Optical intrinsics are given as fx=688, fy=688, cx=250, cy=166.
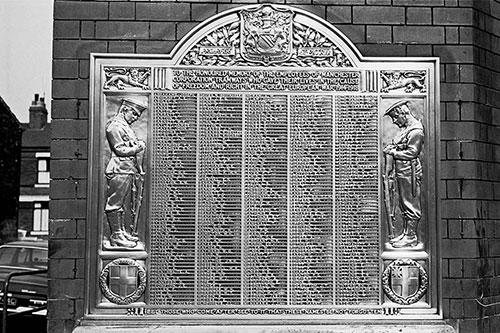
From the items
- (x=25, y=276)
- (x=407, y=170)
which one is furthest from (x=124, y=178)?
(x=25, y=276)

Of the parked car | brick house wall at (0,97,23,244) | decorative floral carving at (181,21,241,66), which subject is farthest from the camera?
brick house wall at (0,97,23,244)

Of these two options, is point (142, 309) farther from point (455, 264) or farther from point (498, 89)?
point (498, 89)

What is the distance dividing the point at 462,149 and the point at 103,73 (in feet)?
11.3

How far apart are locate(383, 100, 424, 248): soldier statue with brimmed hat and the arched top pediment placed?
0.78m

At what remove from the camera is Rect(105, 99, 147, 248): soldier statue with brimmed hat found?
6305 millimetres

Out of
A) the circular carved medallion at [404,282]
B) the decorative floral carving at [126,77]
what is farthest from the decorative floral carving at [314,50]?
the circular carved medallion at [404,282]

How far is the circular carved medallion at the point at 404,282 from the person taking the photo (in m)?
6.36

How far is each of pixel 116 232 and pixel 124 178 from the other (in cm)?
50

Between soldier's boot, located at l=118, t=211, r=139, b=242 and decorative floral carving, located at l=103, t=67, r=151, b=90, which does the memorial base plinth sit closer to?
soldier's boot, located at l=118, t=211, r=139, b=242

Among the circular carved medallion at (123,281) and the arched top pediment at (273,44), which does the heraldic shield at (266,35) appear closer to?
the arched top pediment at (273,44)

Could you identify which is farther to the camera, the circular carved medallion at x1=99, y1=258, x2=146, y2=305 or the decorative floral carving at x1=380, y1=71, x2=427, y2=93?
the decorative floral carving at x1=380, y1=71, x2=427, y2=93

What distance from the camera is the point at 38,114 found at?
16.9 metres

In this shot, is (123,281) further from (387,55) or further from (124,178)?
(387,55)

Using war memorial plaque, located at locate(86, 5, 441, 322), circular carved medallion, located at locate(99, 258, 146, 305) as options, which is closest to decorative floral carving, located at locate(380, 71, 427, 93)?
war memorial plaque, located at locate(86, 5, 441, 322)
